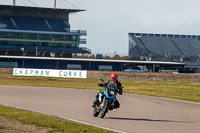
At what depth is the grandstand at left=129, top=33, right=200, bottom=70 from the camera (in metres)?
90.9

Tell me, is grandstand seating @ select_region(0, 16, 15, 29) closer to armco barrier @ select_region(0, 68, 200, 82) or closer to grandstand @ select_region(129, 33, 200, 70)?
grandstand @ select_region(129, 33, 200, 70)

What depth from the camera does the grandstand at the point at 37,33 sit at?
263ft

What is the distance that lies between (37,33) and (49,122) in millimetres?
71909

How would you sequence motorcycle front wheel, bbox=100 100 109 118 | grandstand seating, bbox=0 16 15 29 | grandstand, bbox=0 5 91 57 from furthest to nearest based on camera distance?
grandstand seating, bbox=0 16 15 29 → grandstand, bbox=0 5 91 57 → motorcycle front wheel, bbox=100 100 109 118

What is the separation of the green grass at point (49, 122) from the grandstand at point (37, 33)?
63991 mm

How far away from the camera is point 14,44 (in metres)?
81.2

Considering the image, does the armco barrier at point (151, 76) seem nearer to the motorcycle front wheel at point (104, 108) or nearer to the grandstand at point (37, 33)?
the grandstand at point (37, 33)

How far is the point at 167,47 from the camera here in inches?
3826

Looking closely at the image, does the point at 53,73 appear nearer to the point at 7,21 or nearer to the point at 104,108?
the point at 7,21

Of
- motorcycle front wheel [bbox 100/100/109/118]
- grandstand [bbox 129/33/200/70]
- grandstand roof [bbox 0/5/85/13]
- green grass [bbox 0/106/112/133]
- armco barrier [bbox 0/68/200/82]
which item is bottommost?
green grass [bbox 0/106/112/133]

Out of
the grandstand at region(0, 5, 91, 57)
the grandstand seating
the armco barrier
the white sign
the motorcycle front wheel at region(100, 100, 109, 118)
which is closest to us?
the motorcycle front wheel at region(100, 100, 109, 118)

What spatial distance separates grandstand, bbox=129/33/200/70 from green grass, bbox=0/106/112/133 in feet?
241

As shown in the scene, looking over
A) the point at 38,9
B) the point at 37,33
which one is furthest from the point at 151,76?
the point at 38,9

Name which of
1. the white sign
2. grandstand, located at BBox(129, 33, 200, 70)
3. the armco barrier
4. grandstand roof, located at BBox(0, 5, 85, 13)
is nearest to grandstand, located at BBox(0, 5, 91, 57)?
grandstand roof, located at BBox(0, 5, 85, 13)
